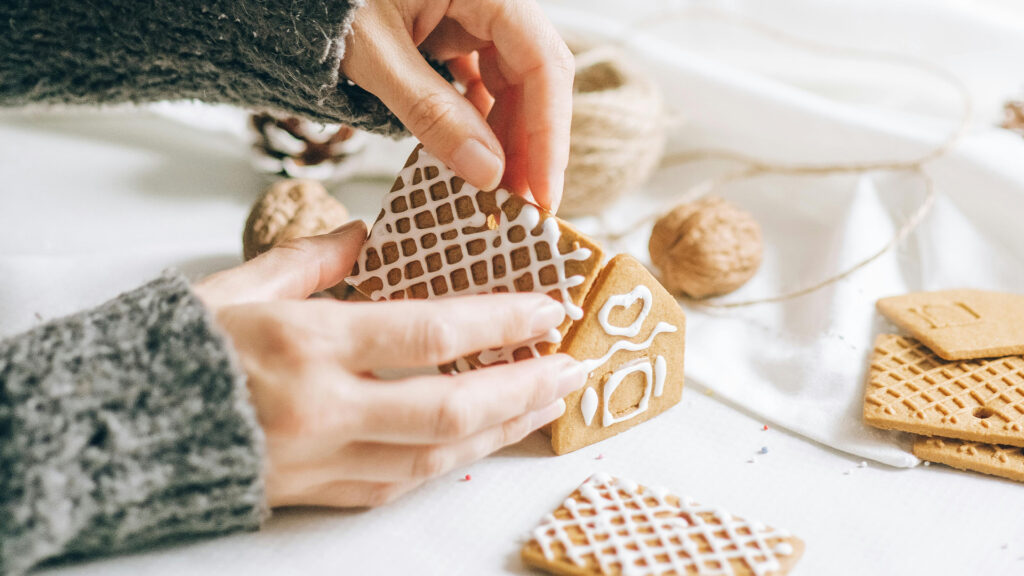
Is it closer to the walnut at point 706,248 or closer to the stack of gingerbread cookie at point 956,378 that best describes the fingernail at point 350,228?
the walnut at point 706,248

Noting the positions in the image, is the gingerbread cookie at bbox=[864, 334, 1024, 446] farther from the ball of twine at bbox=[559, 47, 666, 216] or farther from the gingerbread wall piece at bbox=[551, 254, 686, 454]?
the ball of twine at bbox=[559, 47, 666, 216]

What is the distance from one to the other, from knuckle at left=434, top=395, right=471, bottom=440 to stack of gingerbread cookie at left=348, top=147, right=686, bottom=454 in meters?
0.15

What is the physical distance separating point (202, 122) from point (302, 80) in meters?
0.69

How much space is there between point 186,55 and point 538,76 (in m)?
0.52

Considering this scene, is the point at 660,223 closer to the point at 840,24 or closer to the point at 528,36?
the point at 528,36

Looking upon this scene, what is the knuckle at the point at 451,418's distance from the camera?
818 mm

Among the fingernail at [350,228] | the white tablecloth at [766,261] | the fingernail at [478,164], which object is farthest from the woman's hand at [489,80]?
the white tablecloth at [766,261]

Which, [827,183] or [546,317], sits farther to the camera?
[827,183]

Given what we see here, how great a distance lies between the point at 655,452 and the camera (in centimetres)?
104

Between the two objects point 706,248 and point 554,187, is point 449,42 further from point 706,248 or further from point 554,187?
point 706,248

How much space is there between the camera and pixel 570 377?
0.92 m

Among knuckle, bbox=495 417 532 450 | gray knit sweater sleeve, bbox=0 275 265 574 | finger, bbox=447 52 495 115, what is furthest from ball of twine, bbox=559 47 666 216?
gray knit sweater sleeve, bbox=0 275 265 574

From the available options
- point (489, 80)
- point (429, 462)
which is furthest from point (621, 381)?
point (489, 80)

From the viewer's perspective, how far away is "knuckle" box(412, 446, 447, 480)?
2.84 feet
